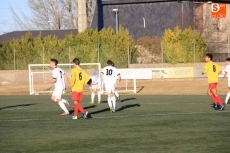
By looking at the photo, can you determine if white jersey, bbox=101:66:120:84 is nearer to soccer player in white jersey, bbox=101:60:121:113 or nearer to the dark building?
soccer player in white jersey, bbox=101:60:121:113

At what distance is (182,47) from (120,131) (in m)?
31.7

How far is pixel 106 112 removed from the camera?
68.1ft

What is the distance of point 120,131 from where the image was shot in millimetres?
15008

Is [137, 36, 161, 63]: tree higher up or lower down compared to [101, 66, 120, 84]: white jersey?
higher up

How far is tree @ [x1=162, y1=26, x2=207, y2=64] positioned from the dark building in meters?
12.8

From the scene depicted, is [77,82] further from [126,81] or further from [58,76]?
[126,81]

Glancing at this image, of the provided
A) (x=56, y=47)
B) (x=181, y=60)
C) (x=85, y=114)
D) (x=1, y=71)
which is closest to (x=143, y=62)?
(x=181, y=60)

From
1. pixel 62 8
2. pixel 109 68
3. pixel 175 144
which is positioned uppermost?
pixel 62 8

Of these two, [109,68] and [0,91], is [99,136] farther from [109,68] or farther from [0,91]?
[0,91]

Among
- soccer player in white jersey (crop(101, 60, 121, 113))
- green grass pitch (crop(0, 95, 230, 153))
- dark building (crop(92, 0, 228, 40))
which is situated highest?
dark building (crop(92, 0, 228, 40))

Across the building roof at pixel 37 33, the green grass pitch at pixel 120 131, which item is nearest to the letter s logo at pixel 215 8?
the building roof at pixel 37 33

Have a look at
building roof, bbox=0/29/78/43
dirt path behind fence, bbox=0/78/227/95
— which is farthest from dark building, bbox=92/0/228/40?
dirt path behind fence, bbox=0/78/227/95

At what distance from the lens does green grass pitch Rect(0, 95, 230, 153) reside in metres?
12.4

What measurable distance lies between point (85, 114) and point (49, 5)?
66.2 m
